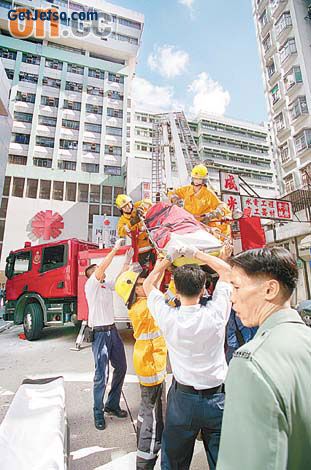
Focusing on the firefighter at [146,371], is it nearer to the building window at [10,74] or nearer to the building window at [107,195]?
the building window at [107,195]

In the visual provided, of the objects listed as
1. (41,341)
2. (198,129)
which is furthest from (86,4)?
(41,341)

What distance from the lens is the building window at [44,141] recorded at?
26.9 metres

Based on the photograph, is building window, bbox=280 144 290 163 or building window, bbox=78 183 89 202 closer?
building window, bbox=280 144 290 163

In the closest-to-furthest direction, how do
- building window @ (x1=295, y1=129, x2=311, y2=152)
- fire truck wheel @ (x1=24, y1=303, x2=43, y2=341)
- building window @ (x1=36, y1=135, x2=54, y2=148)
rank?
fire truck wheel @ (x1=24, y1=303, x2=43, y2=341), building window @ (x1=295, y1=129, x2=311, y2=152), building window @ (x1=36, y1=135, x2=54, y2=148)

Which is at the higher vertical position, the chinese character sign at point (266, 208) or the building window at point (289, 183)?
the building window at point (289, 183)

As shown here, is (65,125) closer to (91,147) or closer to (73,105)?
(73,105)

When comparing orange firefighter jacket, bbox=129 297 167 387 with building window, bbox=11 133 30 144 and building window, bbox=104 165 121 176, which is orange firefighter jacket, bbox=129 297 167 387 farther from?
building window, bbox=11 133 30 144

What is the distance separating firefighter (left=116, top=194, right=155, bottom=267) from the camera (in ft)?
11.7

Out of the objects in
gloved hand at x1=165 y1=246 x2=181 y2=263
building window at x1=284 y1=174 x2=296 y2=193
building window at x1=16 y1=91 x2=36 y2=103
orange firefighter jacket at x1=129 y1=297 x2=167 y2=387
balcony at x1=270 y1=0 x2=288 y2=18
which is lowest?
orange firefighter jacket at x1=129 y1=297 x2=167 y2=387

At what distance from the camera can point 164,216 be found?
3.10 meters

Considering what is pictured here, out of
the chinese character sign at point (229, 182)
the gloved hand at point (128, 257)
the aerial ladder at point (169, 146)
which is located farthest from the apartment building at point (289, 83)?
the gloved hand at point (128, 257)

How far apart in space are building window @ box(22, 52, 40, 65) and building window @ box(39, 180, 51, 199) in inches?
591

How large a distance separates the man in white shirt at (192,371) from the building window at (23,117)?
3169cm

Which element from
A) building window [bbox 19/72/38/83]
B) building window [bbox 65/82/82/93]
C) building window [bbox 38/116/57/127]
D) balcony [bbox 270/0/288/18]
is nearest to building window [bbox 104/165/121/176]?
building window [bbox 38/116/57/127]
